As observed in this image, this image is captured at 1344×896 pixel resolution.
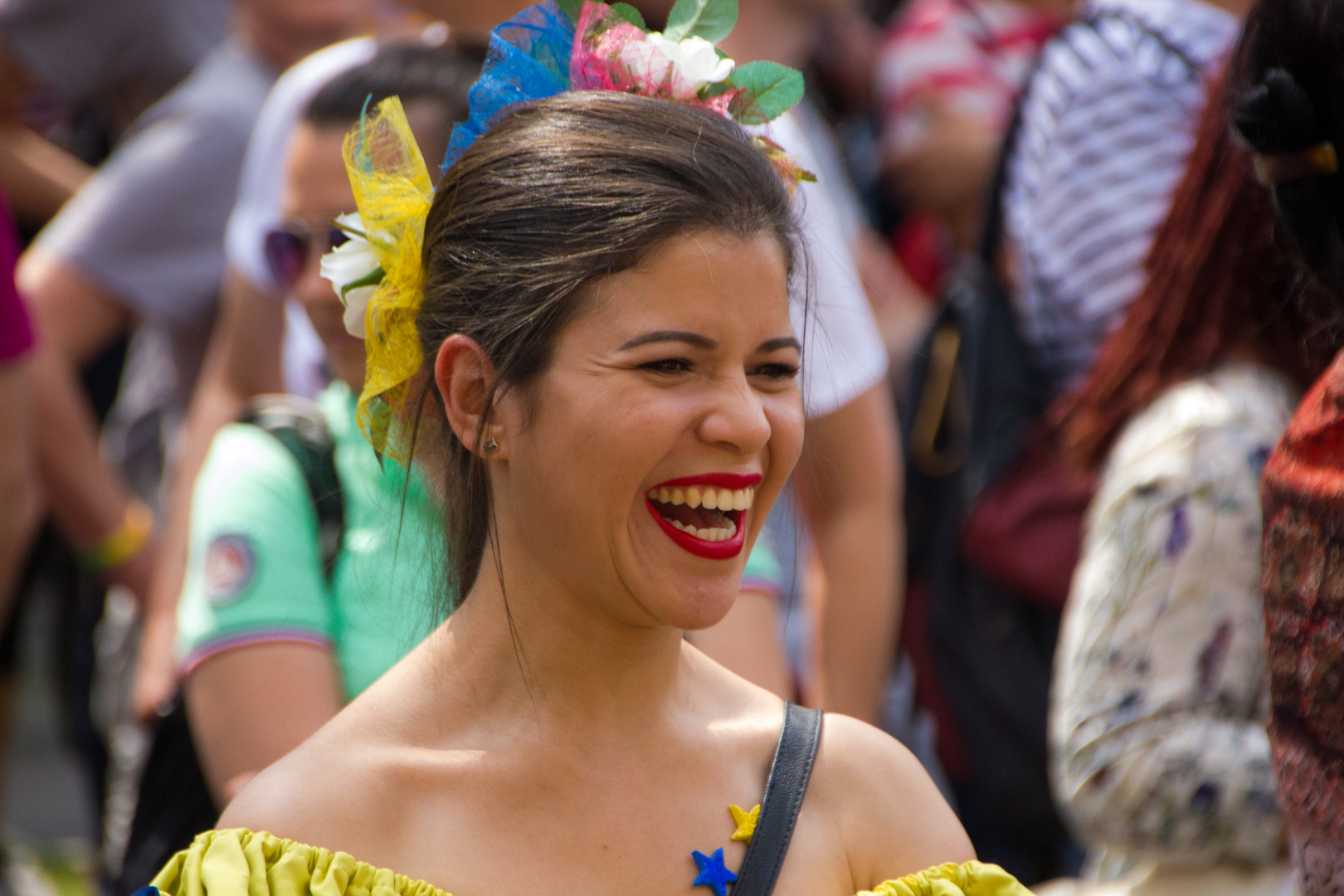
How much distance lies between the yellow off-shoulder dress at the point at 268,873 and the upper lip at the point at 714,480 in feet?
1.69

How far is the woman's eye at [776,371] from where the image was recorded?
1722 mm

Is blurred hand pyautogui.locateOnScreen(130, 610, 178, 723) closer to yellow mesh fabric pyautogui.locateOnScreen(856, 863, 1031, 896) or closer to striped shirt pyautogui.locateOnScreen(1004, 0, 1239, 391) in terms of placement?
yellow mesh fabric pyautogui.locateOnScreen(856, 863, 1031, 896)

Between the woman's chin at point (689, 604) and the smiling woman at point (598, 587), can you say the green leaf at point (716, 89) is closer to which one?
the smiling woman at point (598, 587)

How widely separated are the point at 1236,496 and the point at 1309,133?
662 mm

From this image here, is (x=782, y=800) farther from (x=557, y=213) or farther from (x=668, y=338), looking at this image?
(x=557, y=213)

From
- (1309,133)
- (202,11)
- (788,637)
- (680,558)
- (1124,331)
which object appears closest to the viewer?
(680,558)

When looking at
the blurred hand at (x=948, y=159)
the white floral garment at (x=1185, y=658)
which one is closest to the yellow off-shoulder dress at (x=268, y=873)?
the white floral garment at (x=1185, y=658)

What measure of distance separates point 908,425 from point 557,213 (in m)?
2.25

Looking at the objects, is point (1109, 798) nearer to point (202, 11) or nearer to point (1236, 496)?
point (1236, 496)

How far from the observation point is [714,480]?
165 cm

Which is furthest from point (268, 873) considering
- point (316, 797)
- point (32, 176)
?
point (32, 176)

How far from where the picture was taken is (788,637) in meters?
3.26

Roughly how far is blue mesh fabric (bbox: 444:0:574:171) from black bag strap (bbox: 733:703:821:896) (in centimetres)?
84

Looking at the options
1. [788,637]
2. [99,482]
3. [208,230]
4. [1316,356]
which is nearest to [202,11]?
[208,230]
